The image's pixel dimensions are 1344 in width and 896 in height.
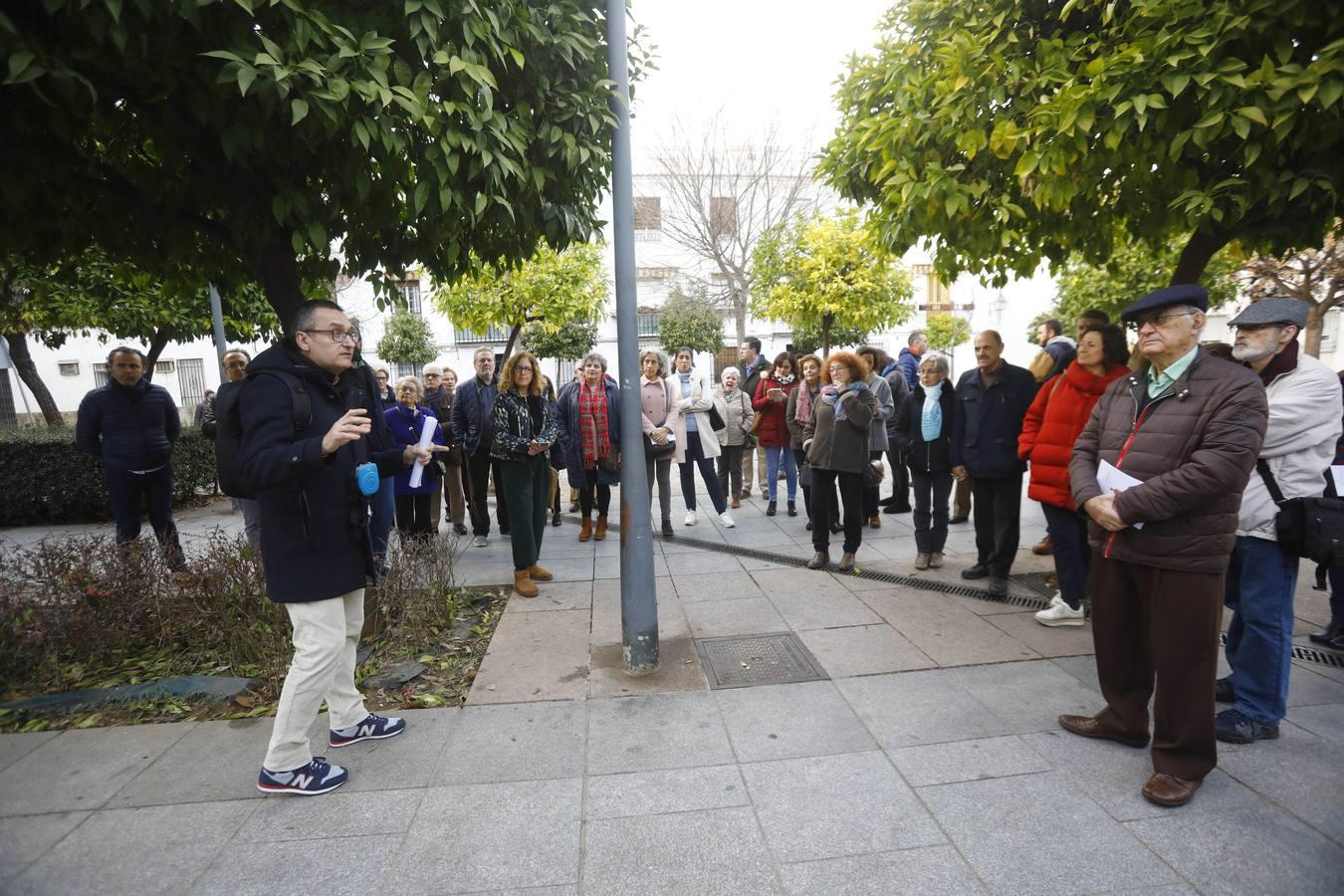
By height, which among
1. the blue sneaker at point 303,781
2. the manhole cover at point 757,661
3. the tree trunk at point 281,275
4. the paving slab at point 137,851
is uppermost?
the tree trunk at point 281,275

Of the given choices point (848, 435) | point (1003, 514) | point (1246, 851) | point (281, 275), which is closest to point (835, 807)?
point (1246, 851)

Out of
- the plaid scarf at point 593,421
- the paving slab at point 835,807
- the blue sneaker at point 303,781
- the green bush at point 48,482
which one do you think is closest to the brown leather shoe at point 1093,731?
the paving slab at point 835,807

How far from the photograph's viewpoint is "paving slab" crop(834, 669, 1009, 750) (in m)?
3.26

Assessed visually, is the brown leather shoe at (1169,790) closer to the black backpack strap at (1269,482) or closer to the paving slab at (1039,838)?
the paving slab at (1039,838)

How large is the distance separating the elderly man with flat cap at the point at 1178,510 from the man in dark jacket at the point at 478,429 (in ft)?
17.2

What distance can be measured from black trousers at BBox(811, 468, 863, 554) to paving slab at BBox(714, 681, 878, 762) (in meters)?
2.24

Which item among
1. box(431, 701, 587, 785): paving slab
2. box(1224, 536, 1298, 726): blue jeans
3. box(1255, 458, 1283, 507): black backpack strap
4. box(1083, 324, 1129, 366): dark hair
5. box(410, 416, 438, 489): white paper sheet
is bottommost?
box(431, 701, 587, 785): paving slab

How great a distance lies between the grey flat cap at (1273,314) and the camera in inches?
124

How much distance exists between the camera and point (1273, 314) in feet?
10.4

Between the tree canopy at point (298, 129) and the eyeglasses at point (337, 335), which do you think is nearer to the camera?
the tree canopy at point (298, 129)

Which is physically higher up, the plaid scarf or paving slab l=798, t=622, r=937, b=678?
the plaid scarf

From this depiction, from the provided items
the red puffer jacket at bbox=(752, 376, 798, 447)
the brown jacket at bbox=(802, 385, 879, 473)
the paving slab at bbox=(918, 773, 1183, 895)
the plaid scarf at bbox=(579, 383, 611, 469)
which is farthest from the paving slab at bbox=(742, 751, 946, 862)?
the red puffer jacket at bbox=(752, 376, 798, 447)

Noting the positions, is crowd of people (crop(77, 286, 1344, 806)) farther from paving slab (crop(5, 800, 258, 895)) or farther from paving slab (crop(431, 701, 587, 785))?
paving slab (crop(431, 701, 587, 785))

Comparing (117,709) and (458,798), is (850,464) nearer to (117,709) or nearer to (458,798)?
(458,798)
